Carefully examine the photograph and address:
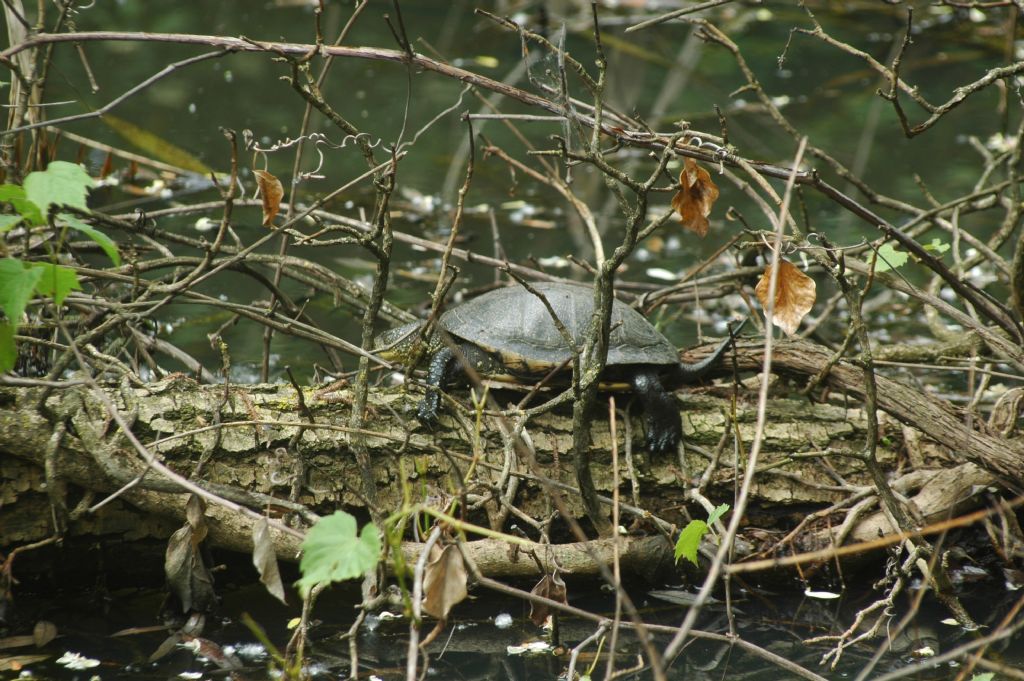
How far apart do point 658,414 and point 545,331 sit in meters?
0.44

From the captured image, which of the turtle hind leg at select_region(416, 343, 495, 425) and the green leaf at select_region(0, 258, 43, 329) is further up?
the green leaf at select_region(0, 258, 43, 329)

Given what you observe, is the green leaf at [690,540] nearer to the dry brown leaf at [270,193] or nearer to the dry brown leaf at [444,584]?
the dry brown leaf at [444,584]

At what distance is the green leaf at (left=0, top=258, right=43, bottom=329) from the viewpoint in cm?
201

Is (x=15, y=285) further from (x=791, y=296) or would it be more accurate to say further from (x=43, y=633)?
(x=791, y=296)

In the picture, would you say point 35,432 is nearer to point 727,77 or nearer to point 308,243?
point 308,243

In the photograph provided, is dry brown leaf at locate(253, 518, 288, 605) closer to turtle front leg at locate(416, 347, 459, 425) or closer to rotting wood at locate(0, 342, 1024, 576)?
rotting wood at locate(0, 342, 1024, 576)

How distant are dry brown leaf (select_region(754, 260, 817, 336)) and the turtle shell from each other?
74 cm

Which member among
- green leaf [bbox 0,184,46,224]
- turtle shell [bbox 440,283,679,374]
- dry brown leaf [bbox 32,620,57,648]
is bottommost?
dry brown leaf [bbox 32,620,57,648]

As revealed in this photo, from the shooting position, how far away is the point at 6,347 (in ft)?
7.27

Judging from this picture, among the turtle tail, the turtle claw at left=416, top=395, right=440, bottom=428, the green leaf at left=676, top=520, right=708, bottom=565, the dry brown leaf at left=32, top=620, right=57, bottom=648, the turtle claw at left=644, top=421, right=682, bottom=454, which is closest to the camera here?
the green leaf at left=676, top=520, right=708, bottom=565

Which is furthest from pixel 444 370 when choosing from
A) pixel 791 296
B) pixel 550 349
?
pixel 791 296

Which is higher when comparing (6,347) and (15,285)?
(15,285)

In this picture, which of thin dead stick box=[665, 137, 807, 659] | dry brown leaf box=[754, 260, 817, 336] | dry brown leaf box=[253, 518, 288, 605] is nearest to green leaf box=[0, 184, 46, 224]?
dry brown leaf box=[253, 518, 288, 605]

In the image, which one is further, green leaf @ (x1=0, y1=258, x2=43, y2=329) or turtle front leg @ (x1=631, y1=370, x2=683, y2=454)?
turtle front leg @ (x1=631, y1=370, x2=683, y2=454)
